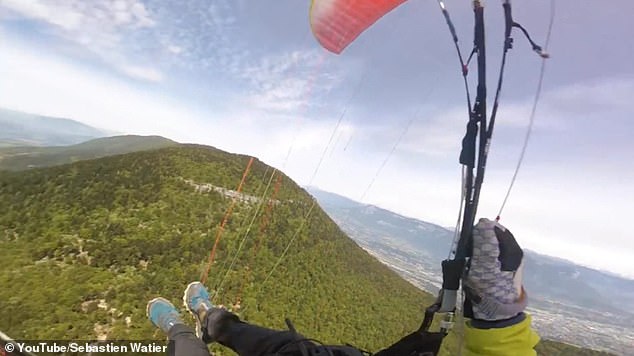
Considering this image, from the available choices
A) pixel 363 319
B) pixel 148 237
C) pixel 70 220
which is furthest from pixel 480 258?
pixel 363 319

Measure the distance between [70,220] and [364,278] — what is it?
2084 cm

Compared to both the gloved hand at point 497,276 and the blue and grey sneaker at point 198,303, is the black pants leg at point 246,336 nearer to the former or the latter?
the blue and grey sneaker at point 198,303

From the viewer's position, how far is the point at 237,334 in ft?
7.48

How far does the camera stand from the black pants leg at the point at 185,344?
2.21 m

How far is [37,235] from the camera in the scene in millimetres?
18375

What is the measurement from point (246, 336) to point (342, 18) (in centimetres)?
481

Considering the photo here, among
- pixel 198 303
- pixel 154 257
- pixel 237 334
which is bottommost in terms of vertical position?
pixel 154 257

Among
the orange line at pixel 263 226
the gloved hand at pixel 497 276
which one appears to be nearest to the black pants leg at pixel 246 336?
the gloved hand at pixel 497 276

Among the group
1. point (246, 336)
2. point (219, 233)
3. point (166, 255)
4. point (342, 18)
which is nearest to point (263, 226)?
point (219, 233)

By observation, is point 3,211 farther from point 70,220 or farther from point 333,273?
point 333,273

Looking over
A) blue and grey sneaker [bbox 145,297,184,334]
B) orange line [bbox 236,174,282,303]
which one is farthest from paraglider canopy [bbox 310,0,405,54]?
orange line [bbox 236,174,282,303]

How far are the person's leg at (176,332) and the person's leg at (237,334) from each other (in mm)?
152

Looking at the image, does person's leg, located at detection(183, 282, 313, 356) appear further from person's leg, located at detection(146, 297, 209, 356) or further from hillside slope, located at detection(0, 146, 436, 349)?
hillside slope, located at detection(0, 146, 436, 349)

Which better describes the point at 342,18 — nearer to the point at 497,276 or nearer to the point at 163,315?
the point at 163,315
